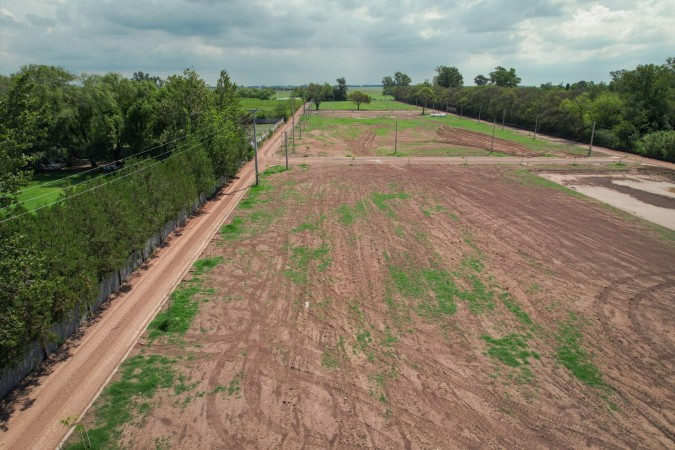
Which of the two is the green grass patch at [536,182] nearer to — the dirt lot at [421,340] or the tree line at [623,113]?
the dirt lot at [421,340]

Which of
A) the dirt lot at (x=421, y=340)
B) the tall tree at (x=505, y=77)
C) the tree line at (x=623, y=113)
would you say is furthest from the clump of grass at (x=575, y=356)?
the tall tree at (x=505, y=77)

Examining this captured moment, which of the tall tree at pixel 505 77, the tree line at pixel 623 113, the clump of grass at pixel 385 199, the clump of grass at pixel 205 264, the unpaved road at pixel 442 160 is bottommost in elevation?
the clump of grass at pixel 205 264

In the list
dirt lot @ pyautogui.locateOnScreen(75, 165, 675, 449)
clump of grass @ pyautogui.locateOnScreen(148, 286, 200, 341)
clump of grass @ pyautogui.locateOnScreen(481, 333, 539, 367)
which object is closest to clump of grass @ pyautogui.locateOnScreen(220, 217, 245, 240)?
dirt lot @ pyautogui.locateOnScreen(75, 165, 675, 449)

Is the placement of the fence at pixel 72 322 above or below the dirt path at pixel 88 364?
above

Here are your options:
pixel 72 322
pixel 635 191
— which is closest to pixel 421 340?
pixel 72 322

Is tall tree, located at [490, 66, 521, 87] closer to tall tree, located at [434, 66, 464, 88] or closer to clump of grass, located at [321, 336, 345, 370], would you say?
tall tree, located at [434, 66, 464, 88]

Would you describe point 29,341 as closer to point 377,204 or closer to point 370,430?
point 370,430
